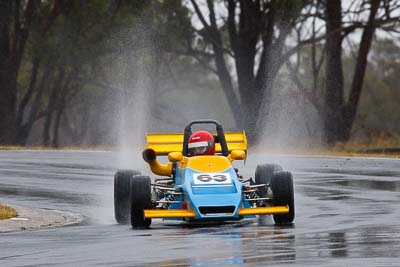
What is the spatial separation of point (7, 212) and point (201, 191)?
13.0 feet

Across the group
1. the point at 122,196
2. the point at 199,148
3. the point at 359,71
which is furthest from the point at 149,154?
the point at 359,71

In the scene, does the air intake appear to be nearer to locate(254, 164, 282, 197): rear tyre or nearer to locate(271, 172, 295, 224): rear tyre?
locate(271, 172, 295, 224): rear tyre

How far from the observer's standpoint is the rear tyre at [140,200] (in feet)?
52.2

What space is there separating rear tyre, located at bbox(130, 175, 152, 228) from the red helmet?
1400 millimetres

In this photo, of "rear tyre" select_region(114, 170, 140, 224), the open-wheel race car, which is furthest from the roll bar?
"rear tyre" select_region(114, 170, 140, 224)

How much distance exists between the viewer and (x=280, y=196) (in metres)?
15.9

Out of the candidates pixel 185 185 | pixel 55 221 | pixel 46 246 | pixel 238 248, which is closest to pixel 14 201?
pixel 55 221

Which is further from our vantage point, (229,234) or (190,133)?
(190,133)

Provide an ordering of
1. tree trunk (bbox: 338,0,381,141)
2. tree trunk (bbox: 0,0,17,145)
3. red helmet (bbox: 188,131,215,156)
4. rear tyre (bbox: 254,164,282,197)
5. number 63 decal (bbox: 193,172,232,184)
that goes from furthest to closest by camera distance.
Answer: tree trunk (bbox: 0,0,17,145)
tree trunk (bbox: 338,0,381,141)
rear tyre (bbox: 254,164,282,197)
red helmet (bbox: 188,131,215,156)
number 63 decal (bbox: 193,172,232,184)

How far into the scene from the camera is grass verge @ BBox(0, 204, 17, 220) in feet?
58.4

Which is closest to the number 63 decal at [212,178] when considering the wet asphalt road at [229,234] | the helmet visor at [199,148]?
the wet asphalt road at [229,234]

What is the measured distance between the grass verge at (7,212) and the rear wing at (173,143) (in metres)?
2.29

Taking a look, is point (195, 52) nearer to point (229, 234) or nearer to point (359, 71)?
point (359, 71)

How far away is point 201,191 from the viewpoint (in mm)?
15617
